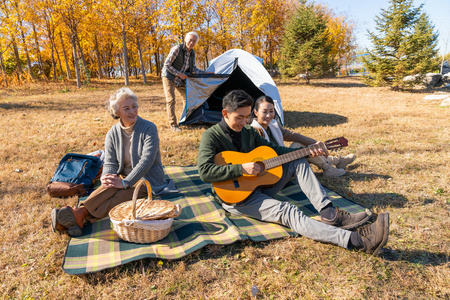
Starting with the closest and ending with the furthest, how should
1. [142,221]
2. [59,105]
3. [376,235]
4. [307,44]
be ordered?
[376,235] → [142,221] → [59,105] → [307,44]

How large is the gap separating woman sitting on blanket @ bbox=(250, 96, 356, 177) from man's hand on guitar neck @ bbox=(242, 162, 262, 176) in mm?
1000

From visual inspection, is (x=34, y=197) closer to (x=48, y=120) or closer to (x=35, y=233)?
(x=35, y=233)

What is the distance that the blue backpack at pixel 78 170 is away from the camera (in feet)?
11.9

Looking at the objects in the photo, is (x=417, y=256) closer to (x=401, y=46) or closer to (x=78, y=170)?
(x=78, y=170)

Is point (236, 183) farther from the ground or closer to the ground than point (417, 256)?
farther from the ground

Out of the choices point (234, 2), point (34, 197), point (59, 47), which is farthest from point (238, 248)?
point (59, 47)

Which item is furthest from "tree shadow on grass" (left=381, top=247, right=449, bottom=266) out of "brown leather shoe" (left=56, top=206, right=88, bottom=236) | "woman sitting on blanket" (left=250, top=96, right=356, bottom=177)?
"brown leather shoe" (left=56, top=206, right=88, bottom=236)

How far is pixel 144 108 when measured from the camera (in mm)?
9375

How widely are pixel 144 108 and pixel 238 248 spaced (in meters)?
7.79

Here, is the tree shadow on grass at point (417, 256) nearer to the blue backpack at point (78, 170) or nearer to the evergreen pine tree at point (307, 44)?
the blue backpack at point (78, 170)

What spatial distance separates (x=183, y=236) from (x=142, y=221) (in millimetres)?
483

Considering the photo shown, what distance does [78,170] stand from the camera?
371 cm

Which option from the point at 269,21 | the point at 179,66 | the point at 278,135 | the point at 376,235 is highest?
the point at 269,21

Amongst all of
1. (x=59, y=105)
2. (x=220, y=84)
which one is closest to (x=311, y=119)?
(x=220, y=84)
